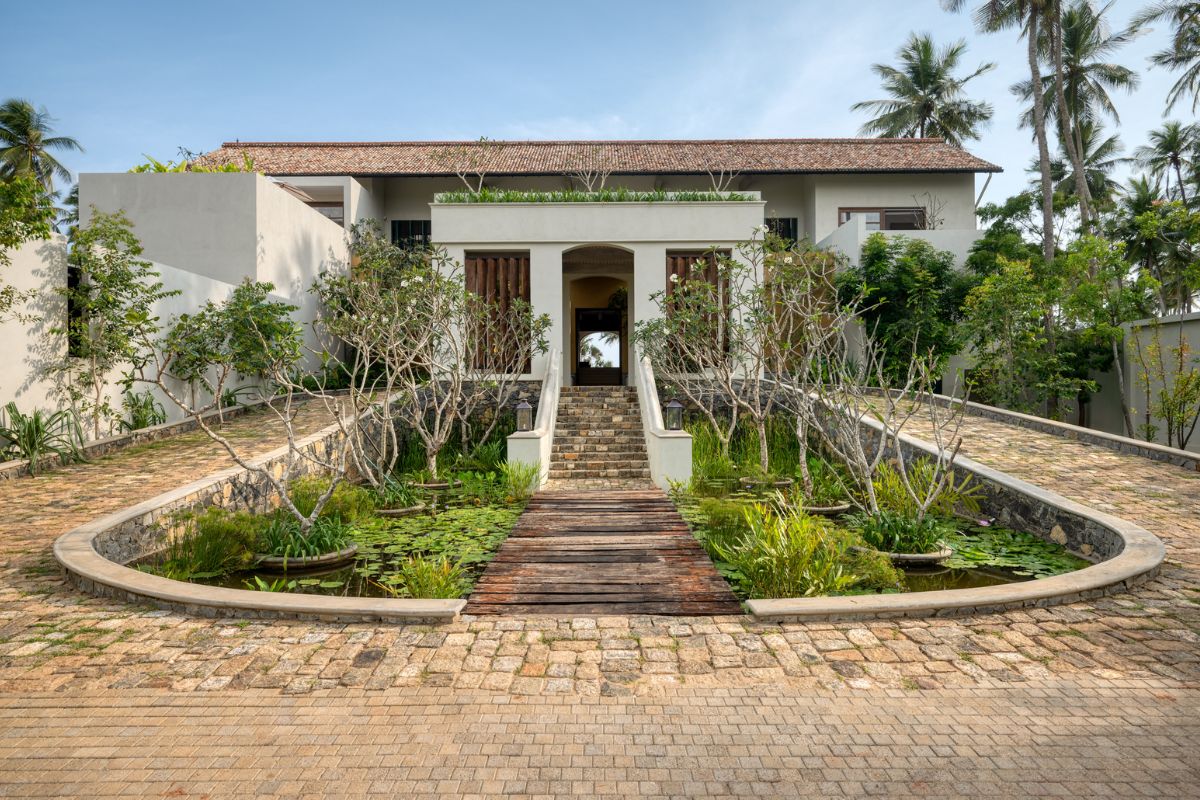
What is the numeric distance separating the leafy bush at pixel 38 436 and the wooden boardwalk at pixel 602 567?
19.7 feet

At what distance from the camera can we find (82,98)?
9.14m

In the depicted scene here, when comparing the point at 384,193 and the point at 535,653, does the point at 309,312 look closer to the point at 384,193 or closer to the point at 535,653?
the point at 384,193

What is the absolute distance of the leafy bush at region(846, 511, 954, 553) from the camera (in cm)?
563

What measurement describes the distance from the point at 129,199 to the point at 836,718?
52.5ft

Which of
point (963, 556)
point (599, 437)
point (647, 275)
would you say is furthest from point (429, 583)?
point (647, 275)

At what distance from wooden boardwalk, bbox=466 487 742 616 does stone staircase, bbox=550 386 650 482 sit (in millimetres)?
2750

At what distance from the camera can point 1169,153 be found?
2822 centimetres

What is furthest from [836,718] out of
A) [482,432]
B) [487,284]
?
[487,284]

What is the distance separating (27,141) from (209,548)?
32.8 metres

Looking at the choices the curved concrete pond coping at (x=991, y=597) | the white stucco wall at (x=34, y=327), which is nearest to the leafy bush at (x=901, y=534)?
the curved concrete pond coping at (x=991, y=597)

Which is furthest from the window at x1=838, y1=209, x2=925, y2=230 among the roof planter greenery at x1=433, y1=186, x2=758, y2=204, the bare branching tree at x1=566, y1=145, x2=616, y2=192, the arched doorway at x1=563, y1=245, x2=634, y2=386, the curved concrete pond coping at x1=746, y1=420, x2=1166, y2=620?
the curved concrete pond coping at x1=746, y1=420, x2=1166, y2=620

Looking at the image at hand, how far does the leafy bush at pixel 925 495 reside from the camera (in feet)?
22.0

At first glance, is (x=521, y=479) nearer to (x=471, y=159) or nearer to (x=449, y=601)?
(x=449, y=601)

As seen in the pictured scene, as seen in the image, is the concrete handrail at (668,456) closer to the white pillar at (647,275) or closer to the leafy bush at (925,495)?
the leafy bush at (925,495)
